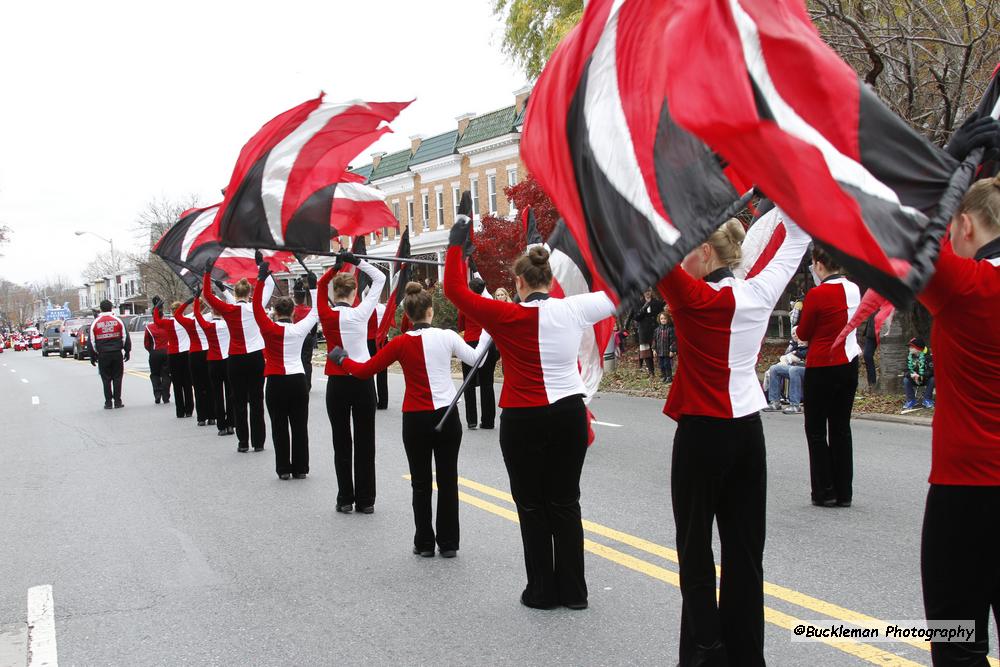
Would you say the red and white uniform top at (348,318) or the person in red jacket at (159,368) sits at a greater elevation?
the red and white uniform top at (348,318)

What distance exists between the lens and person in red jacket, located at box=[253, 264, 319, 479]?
855 centimetres

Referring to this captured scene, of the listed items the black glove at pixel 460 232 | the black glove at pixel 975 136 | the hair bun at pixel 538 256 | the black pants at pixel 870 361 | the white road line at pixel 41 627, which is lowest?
the white road line at pixel 41 627

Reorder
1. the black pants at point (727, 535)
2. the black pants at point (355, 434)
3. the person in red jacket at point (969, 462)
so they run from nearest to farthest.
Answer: the person in red jacket at point (969, 462) → the black pants at point (727, 535) → the black pants at point (355, 434)

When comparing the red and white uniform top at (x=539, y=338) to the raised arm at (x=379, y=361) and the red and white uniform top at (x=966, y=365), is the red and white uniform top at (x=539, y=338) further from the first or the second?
the red and white uniform top at (x=966, y=365)

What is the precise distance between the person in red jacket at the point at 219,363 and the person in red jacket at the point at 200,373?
83cm

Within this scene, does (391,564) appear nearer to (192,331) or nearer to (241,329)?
(241,329)

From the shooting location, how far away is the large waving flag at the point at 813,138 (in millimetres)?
2357

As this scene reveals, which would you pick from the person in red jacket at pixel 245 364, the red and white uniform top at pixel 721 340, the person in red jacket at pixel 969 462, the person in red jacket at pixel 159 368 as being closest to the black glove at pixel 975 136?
the person in red jacket at pixel 969 462

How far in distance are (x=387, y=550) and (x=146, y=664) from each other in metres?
2.10

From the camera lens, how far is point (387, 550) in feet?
20.5

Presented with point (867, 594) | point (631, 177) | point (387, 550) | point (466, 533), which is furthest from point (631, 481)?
point (631, 177)

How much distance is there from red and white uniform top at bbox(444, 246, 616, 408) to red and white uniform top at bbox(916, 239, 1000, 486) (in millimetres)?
2130

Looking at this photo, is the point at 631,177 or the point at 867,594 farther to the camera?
the point at 867,594

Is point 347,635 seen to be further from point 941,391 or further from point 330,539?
point 941,391
